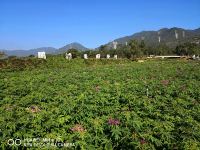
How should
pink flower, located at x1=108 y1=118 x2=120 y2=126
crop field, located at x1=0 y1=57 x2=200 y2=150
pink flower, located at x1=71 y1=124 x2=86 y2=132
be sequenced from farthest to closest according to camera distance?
pink flower, located at x1=108 y1=118 x2=120 y2=126
pink flower, located at x1=71 y1=124 x2=86 y2=132
crop field, located at x1=0 y1=57 x2=200 y2=150

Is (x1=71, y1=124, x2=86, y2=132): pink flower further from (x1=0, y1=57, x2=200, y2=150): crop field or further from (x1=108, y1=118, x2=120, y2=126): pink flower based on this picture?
(x1=108, y1=118, x2=120, y2=126): pink flower

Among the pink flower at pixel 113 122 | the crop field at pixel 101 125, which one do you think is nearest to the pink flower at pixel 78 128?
the crop field at pixel 101 125

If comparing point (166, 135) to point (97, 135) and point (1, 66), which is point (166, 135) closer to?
point (97, 135)

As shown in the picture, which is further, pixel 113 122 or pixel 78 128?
pixel 113 122

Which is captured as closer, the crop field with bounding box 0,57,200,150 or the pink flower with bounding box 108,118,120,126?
the crop field with bounding box 0,57,200,150

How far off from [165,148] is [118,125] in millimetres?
1680

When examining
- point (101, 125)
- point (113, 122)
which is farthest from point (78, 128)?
point (113, 122)

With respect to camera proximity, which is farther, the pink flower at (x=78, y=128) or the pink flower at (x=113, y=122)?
the pink flower at (x=113, y=122)

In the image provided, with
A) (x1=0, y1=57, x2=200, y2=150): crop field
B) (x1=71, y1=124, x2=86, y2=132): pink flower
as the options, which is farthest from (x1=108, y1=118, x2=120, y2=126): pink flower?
(x1=71, y1=124, x2=86, y2=132): pink flower

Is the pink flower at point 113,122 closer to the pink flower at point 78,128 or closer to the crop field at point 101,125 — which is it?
the crop field at point 101,125

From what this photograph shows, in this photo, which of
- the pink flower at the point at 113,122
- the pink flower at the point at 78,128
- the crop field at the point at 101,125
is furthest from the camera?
the pink flower at the point at 113,122

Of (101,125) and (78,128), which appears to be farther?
(101,125)

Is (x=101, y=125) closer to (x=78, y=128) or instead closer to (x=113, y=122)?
(x=113, y=122)

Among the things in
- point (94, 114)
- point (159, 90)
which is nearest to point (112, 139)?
point (94, 114)
